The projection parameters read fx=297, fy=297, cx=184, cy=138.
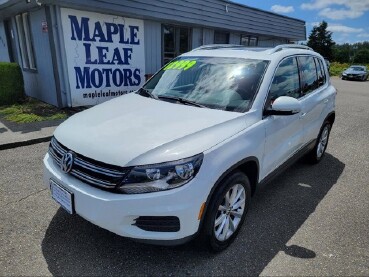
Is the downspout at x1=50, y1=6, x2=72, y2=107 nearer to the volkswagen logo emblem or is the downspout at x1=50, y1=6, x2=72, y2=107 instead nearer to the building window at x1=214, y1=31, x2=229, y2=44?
the volkswagen logo emblem

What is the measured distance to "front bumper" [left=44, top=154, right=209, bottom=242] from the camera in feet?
7.00

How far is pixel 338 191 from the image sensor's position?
4.08m

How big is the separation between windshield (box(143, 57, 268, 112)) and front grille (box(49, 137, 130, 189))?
1216mm

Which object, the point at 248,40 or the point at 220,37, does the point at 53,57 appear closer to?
the point at 220,37

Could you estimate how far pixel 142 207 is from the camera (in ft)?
7.00

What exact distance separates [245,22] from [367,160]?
9.64 meters

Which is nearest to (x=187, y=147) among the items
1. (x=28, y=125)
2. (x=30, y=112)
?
(x=28, y=125)

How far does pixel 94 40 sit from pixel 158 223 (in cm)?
719

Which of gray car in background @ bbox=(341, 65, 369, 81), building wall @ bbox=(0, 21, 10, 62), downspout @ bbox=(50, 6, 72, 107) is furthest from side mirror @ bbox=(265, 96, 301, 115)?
gray car in background @ bbox=(341, 65, 369, 81)

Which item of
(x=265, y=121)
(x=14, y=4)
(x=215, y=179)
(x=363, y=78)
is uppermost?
(x=14, y=4)

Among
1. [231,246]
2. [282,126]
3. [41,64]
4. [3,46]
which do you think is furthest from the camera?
[3,46]

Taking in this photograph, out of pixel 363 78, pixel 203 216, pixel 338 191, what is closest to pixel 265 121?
pixel 203 216

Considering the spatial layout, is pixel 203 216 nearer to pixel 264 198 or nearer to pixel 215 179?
pixel 215 179

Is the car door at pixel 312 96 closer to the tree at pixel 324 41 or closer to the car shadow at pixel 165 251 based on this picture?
the car shadow at pixel 165 251
